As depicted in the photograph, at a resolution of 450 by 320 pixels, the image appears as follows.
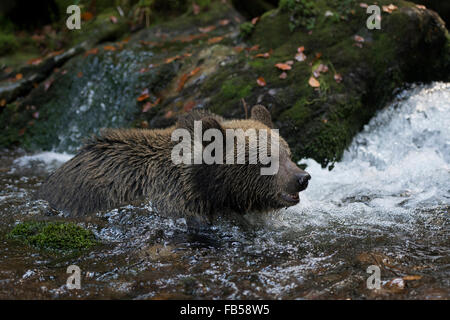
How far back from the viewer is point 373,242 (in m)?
5.25

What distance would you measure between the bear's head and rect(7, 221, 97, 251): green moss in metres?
1.39

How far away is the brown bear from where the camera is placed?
5641mm

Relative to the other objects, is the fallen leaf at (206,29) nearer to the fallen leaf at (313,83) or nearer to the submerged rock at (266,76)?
the submerged rock at (266,76)

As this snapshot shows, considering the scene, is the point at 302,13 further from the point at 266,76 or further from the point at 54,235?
→ the point at 54,235

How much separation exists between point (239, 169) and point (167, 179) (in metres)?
1.01

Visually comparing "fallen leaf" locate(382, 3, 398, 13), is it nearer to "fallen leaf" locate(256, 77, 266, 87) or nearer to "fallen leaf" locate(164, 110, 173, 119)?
"fallen leaf" locate(256, 77, 266, 87)

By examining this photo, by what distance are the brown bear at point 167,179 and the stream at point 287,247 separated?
0.71 ft

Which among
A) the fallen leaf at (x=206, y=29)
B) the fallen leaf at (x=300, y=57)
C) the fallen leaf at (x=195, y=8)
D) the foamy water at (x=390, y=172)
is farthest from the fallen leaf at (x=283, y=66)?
the fallen leaf at (x=195, y=8)

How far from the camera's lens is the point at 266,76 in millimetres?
8969

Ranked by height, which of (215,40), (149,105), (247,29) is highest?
(247,29)

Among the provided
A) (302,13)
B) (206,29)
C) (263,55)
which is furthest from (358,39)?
(206,29)

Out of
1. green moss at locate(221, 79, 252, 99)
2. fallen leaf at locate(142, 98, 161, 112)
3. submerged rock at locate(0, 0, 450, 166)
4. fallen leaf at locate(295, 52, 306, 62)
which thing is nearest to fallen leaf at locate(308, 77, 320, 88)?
submerged rock at locate(0, 0, 450, 166)
